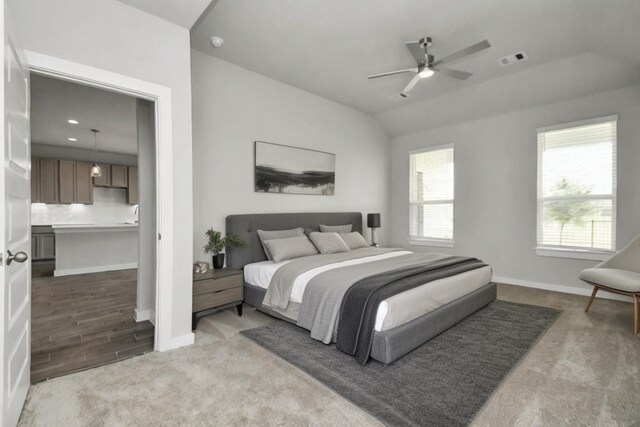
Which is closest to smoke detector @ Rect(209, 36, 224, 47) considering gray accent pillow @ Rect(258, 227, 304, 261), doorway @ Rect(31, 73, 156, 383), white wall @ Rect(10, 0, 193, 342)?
white wall @ Rect(10, 0, 193, 342)

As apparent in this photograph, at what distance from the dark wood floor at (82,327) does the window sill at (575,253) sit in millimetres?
5058

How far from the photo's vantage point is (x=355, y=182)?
5621 mm

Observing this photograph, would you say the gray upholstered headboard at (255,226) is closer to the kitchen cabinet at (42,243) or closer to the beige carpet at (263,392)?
the beige carpet at (263,392)

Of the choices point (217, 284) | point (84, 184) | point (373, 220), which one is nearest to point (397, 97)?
point (373, 220)

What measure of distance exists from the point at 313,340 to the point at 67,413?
66.6 inches

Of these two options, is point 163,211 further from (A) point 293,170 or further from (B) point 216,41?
(A) point 293,170

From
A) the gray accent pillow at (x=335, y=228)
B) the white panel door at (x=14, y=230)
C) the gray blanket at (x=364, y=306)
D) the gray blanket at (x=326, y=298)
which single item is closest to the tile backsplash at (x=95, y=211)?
the gray accent pillow at (x=335, y=228)

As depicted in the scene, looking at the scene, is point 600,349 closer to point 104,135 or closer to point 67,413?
point 67,413

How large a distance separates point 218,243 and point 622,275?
4216 millimetres

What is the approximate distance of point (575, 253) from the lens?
4250 millimetres

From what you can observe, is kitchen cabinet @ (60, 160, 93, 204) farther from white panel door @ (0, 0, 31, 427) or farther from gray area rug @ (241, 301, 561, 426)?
gray area rug @ (241, 301, 561, 426)

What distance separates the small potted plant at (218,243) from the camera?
3498 millimetres

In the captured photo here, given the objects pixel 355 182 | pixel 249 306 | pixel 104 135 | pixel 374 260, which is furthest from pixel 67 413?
pixel 104 135

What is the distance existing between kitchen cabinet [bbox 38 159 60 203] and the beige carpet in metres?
6.70
